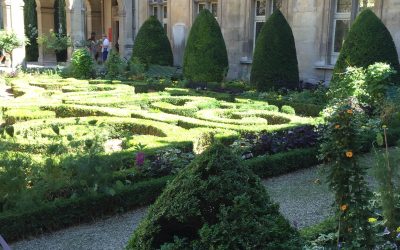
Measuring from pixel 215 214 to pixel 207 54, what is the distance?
1131cm

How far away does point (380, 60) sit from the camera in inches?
377

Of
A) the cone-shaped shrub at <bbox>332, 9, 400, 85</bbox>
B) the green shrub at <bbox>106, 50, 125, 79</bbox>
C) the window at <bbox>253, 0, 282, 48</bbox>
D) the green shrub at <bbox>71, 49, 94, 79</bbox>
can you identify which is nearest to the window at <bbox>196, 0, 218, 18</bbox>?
the window at <bbox>253, 0, 282, 48</bbox>

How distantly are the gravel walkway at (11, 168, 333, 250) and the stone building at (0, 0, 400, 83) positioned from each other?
22.1ft

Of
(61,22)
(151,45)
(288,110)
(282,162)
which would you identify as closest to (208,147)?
(282,162)

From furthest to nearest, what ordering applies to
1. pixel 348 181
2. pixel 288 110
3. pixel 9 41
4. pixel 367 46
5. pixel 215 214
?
pixel 9 41 < pixel 367 46 < pixel 288 110 < pixel 348 181 < pixel 215 214

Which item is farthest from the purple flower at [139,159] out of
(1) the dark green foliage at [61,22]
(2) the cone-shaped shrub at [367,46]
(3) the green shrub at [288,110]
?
(1) the dark green foliage at [61,22]

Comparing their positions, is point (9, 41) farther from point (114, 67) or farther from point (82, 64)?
point (114, 67)

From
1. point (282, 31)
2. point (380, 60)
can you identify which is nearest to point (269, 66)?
point (282, 31)

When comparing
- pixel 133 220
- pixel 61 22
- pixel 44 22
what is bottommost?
pixel 133 220

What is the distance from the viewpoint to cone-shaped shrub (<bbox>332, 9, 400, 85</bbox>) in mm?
9625

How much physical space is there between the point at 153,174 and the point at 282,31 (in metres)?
7.49

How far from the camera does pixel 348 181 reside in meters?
2.90

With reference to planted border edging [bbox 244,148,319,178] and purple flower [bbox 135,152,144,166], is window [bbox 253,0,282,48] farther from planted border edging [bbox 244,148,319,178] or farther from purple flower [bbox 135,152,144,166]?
purple flower [bbox 135,152,144,166]

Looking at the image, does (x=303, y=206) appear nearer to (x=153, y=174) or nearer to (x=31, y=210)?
(x=153, y=174)
